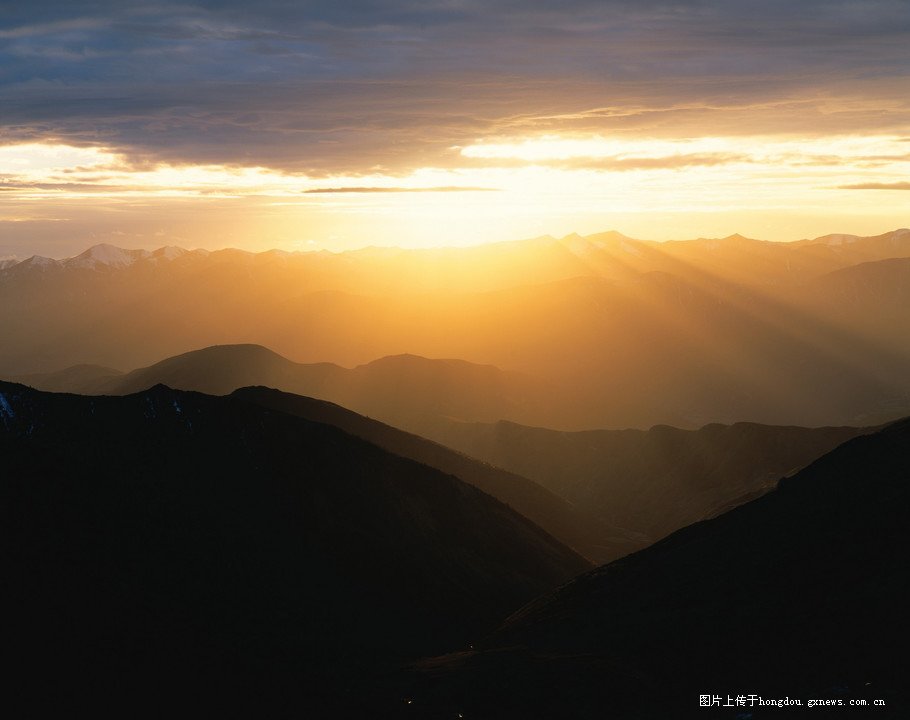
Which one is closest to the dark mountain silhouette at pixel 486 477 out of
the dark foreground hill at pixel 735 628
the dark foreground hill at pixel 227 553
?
the dark foreground hill at pixel 227 553

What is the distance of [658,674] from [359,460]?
218ft

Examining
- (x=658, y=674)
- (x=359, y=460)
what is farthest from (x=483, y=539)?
(x=658, y=674)

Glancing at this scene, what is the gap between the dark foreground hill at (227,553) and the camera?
69750mm

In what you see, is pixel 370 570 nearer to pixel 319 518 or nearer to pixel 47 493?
pixel 319 518

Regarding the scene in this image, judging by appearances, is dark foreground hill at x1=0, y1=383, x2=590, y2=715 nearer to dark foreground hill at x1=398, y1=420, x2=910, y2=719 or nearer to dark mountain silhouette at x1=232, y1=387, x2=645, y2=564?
dark foreground hill at x1=398, y1=420, x2=910, y2=719

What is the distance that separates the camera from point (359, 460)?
125m

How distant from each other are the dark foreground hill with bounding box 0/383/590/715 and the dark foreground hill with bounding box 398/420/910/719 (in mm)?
12542

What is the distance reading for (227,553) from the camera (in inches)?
3627

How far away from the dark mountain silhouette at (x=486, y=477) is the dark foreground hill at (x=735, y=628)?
209 feet

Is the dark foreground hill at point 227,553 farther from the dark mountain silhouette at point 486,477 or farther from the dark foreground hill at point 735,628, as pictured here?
the dark mountain silhouette at point 486,477

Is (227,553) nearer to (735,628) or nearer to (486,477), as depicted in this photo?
(735,628)

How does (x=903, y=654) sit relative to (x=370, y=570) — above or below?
below

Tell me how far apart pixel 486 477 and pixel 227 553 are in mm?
86348

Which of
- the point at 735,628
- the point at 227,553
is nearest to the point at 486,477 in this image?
the point at 227,553
